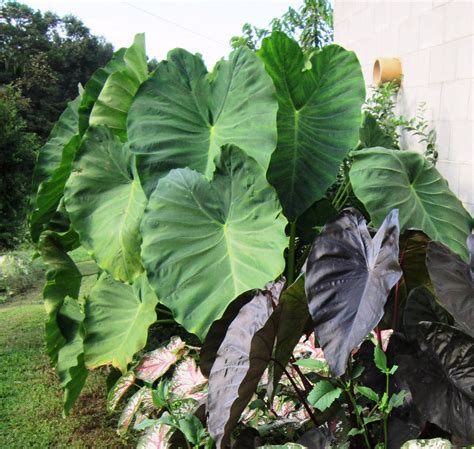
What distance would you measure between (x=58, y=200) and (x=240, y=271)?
1316 mm

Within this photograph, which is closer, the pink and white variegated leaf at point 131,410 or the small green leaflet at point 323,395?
the small green leaflet at point 323,395

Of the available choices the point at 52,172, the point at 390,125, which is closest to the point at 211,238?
the point at 52,172

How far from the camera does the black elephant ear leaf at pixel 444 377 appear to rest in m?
0.87

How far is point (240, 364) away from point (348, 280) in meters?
0.22

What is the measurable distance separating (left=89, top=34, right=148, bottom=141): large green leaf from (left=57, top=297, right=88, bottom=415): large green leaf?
70cm

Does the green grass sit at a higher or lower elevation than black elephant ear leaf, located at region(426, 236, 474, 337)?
lower

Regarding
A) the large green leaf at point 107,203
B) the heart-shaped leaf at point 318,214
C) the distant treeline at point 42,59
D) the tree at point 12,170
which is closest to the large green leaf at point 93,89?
the large green leaf at point 107,203

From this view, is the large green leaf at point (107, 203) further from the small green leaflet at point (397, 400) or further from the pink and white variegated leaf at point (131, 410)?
the small green leaflet at point (397, 400)

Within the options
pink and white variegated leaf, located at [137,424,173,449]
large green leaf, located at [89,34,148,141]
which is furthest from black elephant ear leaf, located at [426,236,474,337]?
large green leaf, located at [89,34,148,141]

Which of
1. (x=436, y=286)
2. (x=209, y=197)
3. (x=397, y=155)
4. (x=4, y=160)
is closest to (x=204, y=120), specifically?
(x=209, y=197)

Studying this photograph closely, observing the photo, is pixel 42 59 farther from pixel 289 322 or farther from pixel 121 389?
pixel 289 322

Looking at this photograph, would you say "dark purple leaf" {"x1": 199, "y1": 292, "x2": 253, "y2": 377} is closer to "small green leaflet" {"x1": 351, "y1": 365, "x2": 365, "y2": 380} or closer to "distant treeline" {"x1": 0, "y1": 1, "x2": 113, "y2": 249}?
"small green leaflet" {"x1": 351, "y1": 365, "x2": 365, "y2": 380}

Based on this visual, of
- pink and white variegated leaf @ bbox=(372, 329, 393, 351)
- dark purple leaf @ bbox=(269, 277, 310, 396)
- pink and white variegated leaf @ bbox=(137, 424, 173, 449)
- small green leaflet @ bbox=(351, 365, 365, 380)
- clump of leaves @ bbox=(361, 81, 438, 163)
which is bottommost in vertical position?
pink and white variegated leaf @ bbox=(137, 424, 173, 449)

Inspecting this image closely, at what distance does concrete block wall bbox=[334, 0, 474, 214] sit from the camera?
2.37 meters
